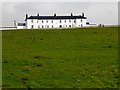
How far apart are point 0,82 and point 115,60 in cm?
1318

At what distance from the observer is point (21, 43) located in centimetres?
4731

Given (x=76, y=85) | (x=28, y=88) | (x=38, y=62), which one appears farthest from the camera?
(x=38, y=62)

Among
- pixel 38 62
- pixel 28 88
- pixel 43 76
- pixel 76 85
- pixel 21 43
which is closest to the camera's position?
pixel 28 88

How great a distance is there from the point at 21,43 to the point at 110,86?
2895 centimetres

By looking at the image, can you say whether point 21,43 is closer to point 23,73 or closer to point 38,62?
point 38,62

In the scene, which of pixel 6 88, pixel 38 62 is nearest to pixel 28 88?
pixel 6 88

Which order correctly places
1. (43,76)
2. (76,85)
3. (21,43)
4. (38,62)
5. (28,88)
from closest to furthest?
(28,88) → (76,85) → (43,76) → (38,62) → (21,43)

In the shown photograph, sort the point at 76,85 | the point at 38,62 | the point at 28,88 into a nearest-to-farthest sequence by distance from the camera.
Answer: the point at 28,88 → the point at 76,85 → the point at 38,62

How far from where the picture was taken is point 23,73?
23641 mm

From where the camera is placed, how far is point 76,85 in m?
19.9

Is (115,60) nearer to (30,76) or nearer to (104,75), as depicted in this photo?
(104,75)

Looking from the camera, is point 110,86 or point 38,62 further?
point 38,62

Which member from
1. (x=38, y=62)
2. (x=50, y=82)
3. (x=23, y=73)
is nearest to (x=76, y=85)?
(x=50, y=82)

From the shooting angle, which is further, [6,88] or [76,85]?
[76,85]
